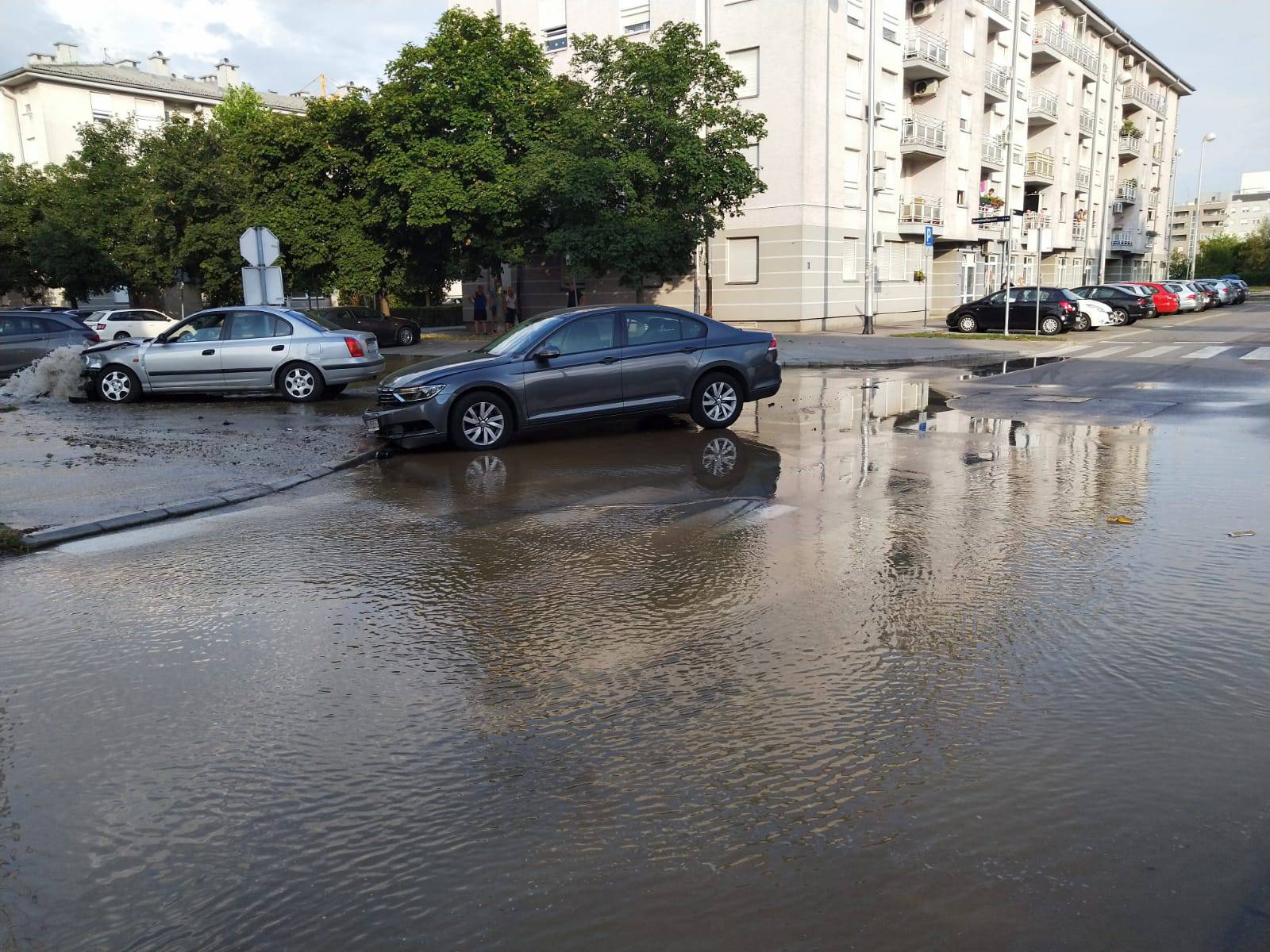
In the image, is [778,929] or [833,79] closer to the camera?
[778,929]

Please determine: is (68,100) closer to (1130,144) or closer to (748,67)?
(748,67)

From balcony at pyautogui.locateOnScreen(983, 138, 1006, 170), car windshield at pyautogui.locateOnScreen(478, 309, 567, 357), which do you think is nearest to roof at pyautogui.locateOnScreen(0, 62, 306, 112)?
Result: balcony at pyautogui.locateOnScreen(983, 138, 1006, 170)

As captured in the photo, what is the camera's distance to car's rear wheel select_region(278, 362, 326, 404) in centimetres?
1703

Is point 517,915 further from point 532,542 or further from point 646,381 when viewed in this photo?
point 646,381

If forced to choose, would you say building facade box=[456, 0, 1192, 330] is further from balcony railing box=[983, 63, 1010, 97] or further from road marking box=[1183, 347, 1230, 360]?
road marking box=[1183, 347, 1230, 360]

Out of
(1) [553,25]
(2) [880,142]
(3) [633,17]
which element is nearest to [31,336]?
(3) [633,17]

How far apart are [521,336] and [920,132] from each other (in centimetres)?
3424

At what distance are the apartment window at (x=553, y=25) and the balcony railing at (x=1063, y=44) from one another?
89.7ft

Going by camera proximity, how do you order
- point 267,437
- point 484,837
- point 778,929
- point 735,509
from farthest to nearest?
point 267,437 < point 735,509 < point 484,837 < point 778,929

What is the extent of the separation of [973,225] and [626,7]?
18.8 metres

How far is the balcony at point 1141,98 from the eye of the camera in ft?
226

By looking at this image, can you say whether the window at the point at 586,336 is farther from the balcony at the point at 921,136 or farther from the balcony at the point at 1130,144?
the balcony at the point at 1130,144

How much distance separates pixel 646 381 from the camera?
1212 centimetres

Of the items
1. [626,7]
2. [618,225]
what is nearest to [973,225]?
[626,7]
